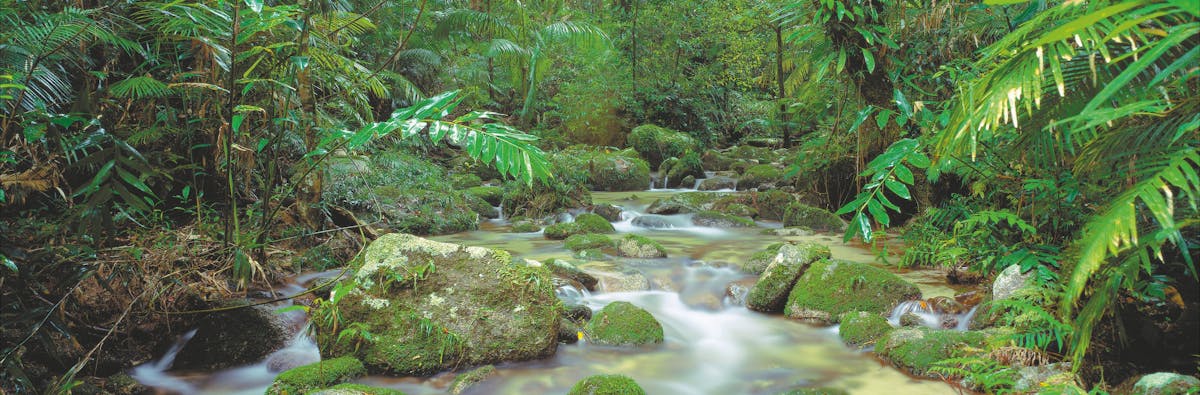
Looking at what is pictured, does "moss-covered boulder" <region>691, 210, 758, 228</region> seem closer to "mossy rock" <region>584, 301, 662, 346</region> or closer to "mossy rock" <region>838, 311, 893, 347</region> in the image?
"mossy rock" <region>838, 311, 893, 347</region>

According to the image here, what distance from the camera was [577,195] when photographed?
Result: 10.2 m

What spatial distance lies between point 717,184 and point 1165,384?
423 inches

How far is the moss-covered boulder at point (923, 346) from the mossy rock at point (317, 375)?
3118mm

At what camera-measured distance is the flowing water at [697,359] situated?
3455mm

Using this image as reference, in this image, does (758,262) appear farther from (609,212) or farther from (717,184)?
(717,184)

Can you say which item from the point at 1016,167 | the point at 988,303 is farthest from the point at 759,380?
the point at 1016,167

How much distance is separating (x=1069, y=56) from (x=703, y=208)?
849cm

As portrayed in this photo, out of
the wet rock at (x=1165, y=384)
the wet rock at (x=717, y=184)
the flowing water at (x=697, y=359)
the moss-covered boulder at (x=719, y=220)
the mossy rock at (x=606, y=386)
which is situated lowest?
the flowing water at (x=697, y=359)

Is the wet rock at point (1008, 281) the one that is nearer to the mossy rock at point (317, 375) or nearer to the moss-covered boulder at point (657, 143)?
the mossy rock at point (317, 375)

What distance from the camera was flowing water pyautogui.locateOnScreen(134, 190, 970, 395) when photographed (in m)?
3.46

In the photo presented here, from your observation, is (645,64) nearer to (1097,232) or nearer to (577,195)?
(577,195)

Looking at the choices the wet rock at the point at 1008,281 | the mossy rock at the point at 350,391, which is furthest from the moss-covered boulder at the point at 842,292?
the mossy rock at the point at 350,391

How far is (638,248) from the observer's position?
6773mm

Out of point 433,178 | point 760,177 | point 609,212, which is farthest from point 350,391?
point 760,177
